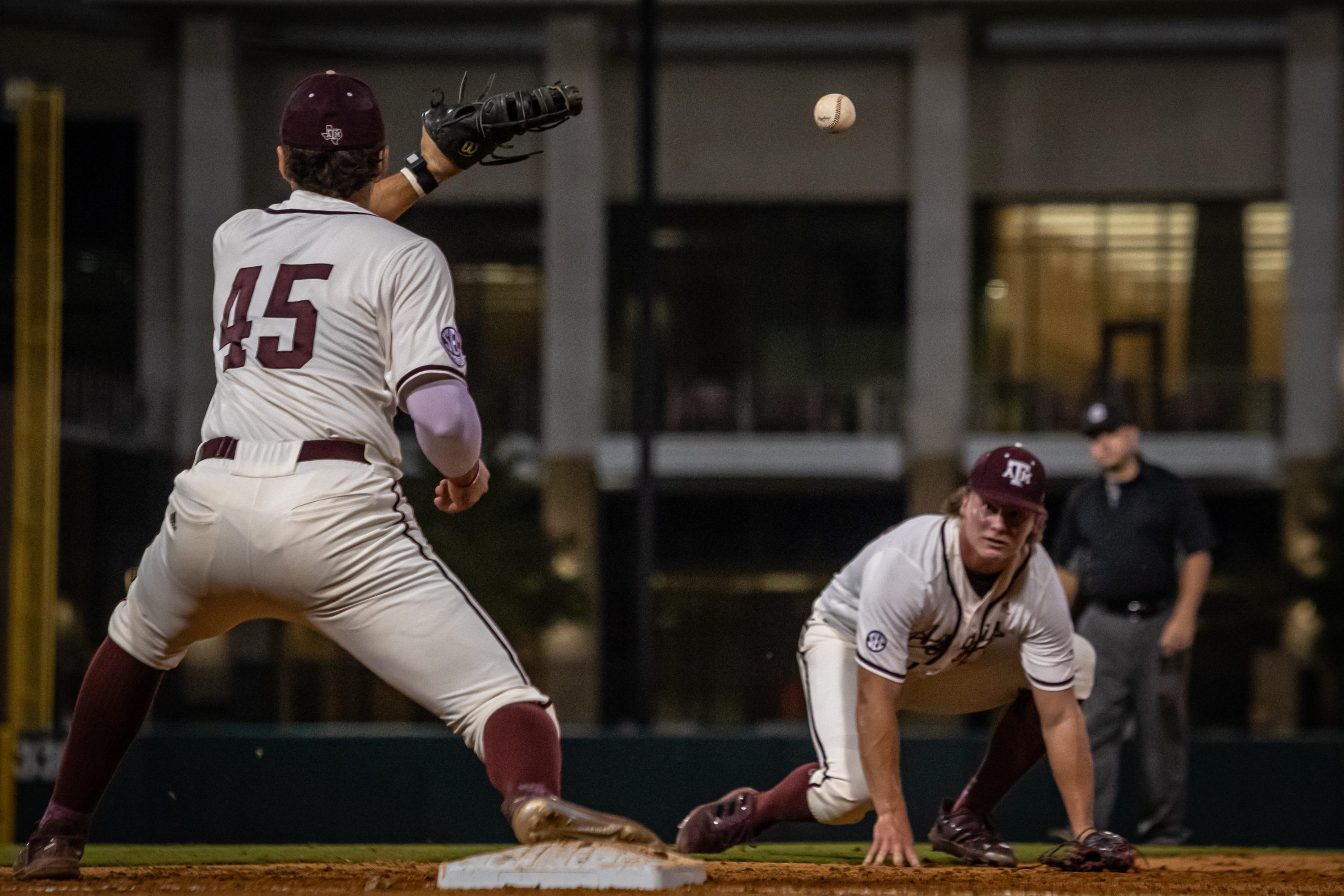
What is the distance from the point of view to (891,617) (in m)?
4.27

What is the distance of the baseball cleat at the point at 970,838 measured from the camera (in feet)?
15.1

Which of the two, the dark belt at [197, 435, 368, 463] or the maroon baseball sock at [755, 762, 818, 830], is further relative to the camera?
the maroon baseball sock at [755, 762, 818, 830]

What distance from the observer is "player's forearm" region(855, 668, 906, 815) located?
13.8 ft

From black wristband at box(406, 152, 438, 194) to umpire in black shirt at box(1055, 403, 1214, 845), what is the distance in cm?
395

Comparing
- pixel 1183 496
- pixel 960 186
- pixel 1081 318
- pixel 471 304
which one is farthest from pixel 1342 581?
pixel 1183 496

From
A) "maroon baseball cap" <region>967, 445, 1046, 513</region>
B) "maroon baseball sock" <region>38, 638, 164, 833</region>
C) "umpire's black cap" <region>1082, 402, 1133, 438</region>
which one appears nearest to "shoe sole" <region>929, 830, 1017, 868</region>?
"maroon baseball cap" <region>967, 445, 1046, 513</region>

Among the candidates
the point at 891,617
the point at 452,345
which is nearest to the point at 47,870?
the point at 452,345

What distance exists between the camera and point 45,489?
10812 mm

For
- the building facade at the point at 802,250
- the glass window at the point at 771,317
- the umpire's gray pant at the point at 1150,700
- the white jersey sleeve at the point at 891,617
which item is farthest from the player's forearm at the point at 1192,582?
the glass window at the point at 771,317

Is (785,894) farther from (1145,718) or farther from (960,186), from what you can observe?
(960,186)

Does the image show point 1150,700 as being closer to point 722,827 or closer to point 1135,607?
point 1135,607

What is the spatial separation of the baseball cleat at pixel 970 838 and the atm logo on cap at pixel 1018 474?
1243mm

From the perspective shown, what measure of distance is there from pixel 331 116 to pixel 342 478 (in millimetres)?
796

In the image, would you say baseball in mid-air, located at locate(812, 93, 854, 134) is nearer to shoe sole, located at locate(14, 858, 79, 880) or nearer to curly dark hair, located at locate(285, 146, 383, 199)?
curly dark hair, located at locate(285, 146, 383, 199)
